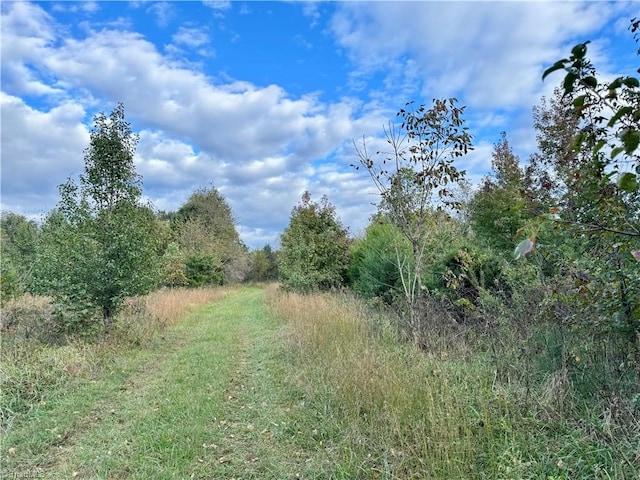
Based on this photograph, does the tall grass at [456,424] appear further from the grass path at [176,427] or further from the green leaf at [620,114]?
the green leaf at [620,114]

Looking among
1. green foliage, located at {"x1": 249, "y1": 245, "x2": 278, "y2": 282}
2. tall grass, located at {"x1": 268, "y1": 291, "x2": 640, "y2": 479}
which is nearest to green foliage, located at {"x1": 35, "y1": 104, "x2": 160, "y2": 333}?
tall grass, located at {"x1": 268, "y1": 291, "x2": 640, "y2": 479}

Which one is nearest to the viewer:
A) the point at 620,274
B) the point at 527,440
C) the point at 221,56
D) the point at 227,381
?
the point at 527,440

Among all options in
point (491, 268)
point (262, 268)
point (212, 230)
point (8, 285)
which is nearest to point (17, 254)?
point (8, 285)

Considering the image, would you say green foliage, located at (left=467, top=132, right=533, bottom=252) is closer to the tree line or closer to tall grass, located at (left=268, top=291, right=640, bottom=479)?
the tree line

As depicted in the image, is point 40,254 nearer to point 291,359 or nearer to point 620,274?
point 291,359

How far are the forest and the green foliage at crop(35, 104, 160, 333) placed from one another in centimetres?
3

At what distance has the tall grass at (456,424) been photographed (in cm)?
266

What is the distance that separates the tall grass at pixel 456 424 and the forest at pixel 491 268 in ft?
0.13

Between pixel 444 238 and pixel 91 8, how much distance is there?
679 cm

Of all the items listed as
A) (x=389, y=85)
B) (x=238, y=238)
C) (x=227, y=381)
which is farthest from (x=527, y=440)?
(x=238, y=238)

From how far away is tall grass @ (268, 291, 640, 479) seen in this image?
2656mm

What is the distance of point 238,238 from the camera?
124 feet

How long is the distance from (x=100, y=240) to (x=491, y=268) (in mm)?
7940

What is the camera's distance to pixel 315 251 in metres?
17.2
